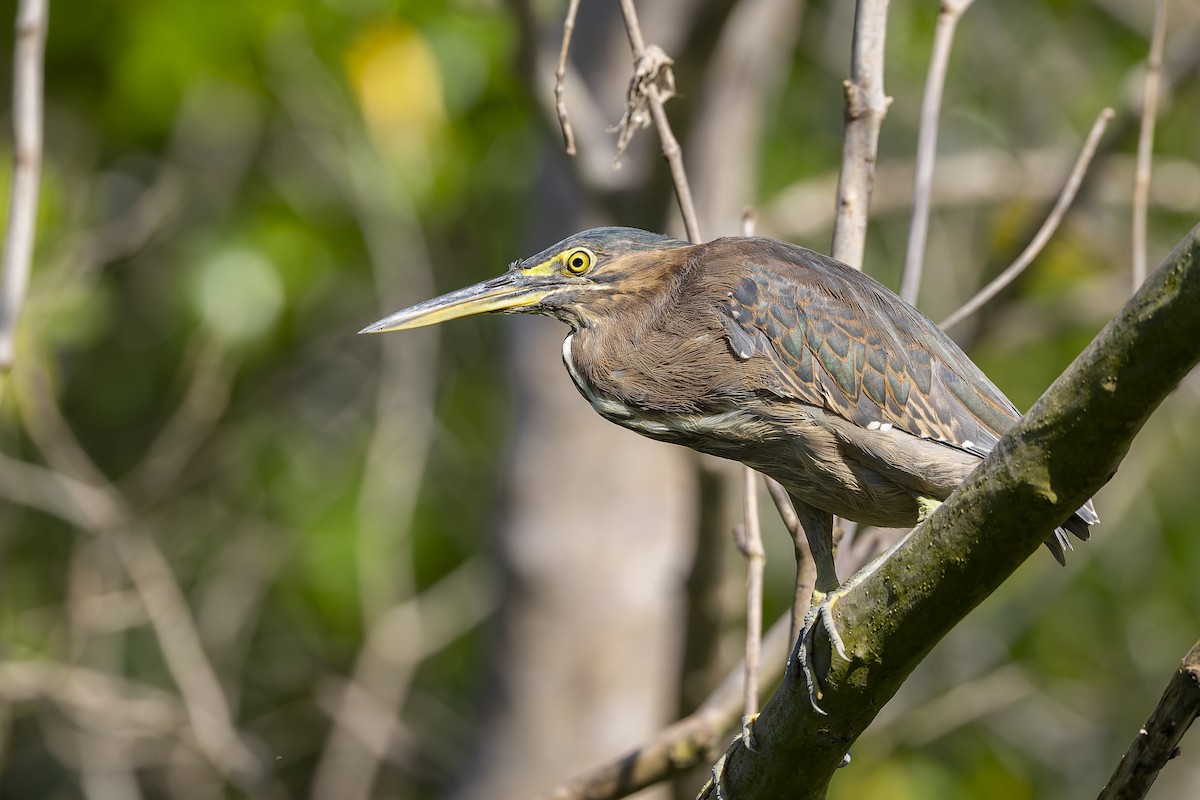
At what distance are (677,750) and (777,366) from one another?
1.04m

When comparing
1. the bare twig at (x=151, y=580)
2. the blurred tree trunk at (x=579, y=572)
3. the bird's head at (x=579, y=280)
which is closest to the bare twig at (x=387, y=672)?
the blurred tree trunk at (x=579, y=572)

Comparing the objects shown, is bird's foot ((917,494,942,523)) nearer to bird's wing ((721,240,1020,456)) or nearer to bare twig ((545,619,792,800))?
bird's wing ((721,240,1020,456))

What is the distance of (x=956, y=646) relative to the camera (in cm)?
752

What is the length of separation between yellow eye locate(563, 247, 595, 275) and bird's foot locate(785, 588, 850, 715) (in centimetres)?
109

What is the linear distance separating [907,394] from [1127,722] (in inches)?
223

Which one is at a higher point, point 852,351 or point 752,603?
point 852,351

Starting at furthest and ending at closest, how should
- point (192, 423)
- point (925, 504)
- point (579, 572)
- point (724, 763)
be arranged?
point (192, 423)
point (579, 572)
point (925, 504)
point (724, 763)

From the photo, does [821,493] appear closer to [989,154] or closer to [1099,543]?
[989,154]

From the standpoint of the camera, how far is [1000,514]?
1.80 metres

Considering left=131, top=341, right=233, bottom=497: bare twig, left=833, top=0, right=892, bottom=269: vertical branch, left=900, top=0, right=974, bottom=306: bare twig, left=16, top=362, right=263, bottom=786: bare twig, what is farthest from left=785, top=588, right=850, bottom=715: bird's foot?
left=131, top=341, right=233, bottom=497: bare twig

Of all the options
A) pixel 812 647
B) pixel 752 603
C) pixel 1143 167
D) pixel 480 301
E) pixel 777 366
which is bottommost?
pixel 752 603

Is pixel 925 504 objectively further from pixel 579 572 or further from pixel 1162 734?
pixel 579 572

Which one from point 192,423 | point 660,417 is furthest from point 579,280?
point 192,423

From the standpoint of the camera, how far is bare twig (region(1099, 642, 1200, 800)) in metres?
1.80
